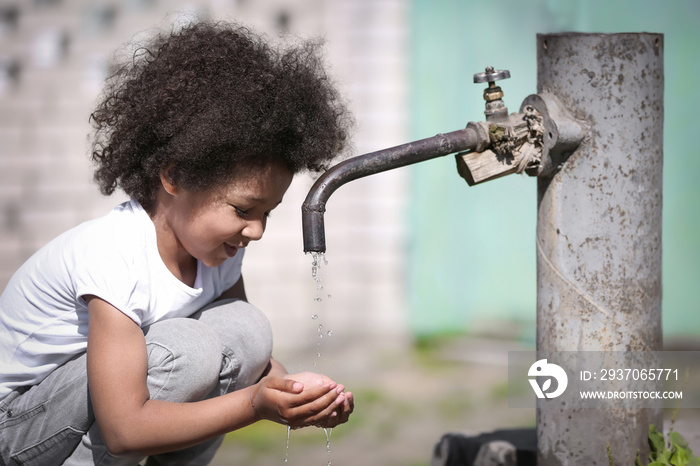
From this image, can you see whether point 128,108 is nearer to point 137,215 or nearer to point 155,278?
point 137,215

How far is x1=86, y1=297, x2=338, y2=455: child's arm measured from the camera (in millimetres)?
1626

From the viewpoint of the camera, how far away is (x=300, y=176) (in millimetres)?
4074

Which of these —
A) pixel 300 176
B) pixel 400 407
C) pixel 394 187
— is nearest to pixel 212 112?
pixel 400 407

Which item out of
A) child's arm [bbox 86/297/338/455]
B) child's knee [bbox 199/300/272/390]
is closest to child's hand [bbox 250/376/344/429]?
child's arm [bbox 86/297/338/455]

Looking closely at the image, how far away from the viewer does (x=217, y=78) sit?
1798mm

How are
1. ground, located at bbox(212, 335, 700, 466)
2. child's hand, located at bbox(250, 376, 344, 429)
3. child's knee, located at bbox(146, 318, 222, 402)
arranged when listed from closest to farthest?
child's hand, located at bbox(250, 376, 344, 429), child's knee, located at bbox(146, 318, 222, 402), ground, located at bbox(212, 335, 700, 466)

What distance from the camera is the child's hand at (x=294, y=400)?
5.25ft

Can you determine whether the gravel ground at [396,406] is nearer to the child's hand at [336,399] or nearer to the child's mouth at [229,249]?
the child's hand at [336,399]

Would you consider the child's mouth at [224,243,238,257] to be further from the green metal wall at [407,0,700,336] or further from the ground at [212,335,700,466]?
the green metal wall at [407,0,700,336]

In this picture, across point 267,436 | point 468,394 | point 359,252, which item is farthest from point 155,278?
point 359,252

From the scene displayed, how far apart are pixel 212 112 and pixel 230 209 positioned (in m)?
0.22

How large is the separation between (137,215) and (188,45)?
413 millimetres

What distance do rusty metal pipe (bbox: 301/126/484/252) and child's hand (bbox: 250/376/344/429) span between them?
0.92 ft

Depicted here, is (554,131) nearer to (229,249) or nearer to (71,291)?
(229,249)
